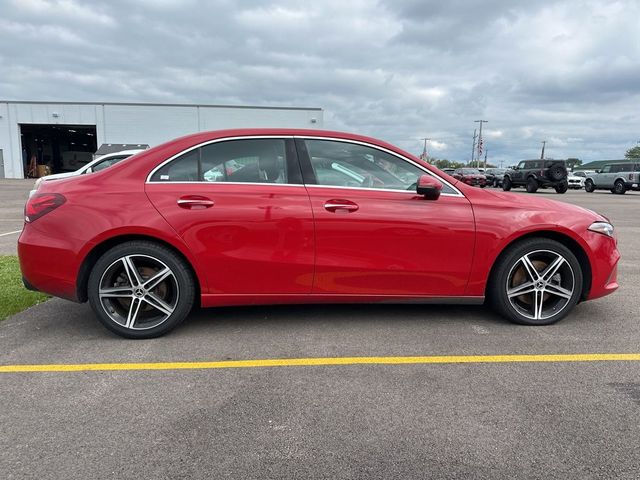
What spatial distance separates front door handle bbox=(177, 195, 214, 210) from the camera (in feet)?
11.5

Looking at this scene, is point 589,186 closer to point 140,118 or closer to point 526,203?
point 526,203

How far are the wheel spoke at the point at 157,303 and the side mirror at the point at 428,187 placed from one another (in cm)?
216

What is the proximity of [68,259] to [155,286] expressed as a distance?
2.19ft

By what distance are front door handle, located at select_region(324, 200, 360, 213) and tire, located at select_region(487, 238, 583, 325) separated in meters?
1.32

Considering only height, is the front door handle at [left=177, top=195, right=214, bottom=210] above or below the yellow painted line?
above

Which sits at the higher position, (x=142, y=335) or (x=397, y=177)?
(x=397, y=177)

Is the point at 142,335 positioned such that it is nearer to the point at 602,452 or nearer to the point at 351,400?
the point at 351,400

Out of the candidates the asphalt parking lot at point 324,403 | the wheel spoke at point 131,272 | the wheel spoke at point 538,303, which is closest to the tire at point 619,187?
the asphalt parking lot at point 324,403

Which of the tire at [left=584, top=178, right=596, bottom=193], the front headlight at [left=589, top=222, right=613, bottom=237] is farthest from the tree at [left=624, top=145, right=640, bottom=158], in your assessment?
the front headlight at [left=589, top=222, right=613, bottom=237]

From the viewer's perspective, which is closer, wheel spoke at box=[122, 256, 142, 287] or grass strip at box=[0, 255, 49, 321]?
wheel spoke at box=[122, 256, 142, 287]

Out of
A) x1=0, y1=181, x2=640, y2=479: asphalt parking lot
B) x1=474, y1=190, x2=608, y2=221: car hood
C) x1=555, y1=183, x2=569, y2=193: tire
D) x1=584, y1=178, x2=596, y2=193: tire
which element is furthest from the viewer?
x1=584, y1=178, x2=596, y2=193: tire

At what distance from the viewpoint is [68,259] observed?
3482mm

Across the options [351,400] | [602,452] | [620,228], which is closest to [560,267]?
[602,452]

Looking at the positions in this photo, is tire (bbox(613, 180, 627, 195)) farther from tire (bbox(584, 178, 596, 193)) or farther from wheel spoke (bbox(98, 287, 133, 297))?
wheel spoke (bbox(98, 287, 133, 297))
